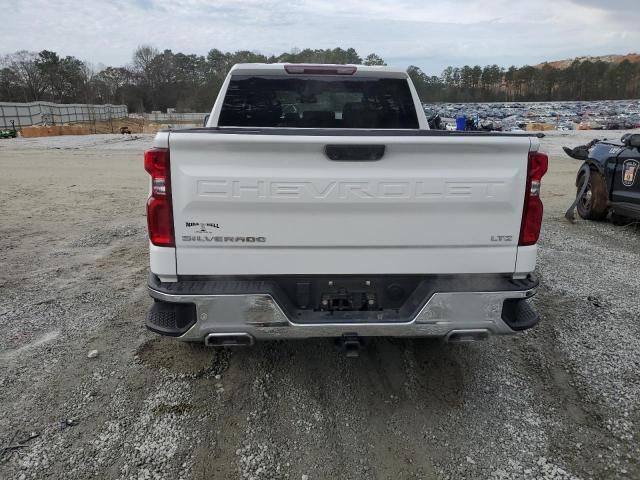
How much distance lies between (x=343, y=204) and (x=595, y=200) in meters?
7.05

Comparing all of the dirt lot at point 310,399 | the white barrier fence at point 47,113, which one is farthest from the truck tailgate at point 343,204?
the white barrier fence at point 47,113

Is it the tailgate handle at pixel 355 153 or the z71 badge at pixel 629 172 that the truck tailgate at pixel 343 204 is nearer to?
the tailgate handle at pixel 355 153

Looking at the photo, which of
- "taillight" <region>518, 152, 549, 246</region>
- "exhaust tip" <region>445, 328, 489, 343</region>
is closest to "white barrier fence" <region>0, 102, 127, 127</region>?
"exhaust tip" <region>445, 328, 489, 343</region>

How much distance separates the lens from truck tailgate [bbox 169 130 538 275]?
2596mm

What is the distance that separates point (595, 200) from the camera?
817cm

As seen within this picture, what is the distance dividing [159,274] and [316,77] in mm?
2689

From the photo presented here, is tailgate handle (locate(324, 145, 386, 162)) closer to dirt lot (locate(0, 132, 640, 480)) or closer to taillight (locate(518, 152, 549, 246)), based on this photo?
taillight (locate(518, 152, 549, 246))

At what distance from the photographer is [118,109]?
79625 millimetres

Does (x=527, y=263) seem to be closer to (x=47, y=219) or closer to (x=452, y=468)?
(x=452, y=468)

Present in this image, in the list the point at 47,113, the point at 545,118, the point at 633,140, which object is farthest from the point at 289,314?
the point at 545,118

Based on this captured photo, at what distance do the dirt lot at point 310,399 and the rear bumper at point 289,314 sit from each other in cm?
61

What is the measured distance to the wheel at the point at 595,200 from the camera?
8055 mm

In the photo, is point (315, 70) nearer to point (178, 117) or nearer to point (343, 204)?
point (343, 204)

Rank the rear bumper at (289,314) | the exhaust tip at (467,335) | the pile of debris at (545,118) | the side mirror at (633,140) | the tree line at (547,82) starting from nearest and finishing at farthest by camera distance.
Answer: the rear bumper at (289,314), the exhaust tip at (467,335), the side mirror at (633,140), the pile of debris at (545,118), the tree line at (547,82)
